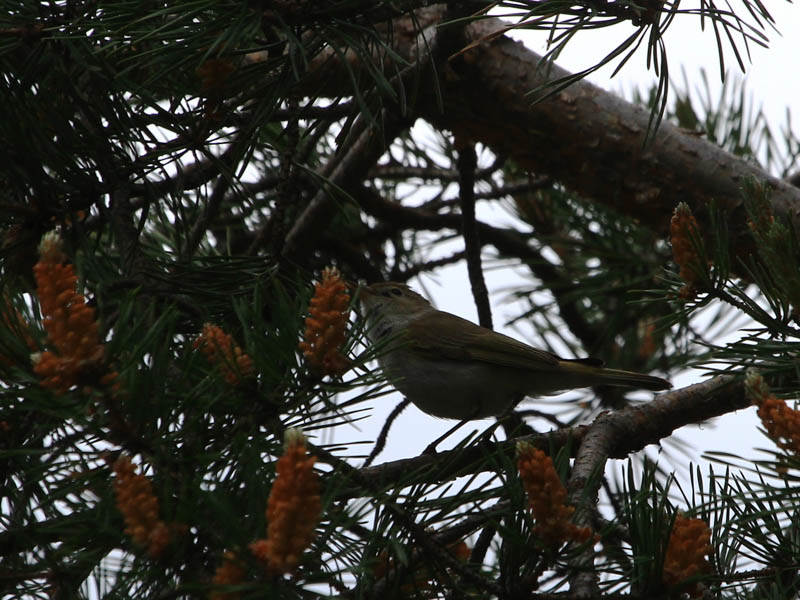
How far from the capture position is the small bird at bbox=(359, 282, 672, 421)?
3238 mm

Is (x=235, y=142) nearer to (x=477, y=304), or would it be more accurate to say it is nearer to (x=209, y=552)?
(x=209, y=552)

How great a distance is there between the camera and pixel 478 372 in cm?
337

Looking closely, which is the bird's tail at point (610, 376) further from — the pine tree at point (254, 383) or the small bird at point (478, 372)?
the pine tree at point (254, 383)

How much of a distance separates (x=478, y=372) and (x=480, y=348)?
0.37 feet

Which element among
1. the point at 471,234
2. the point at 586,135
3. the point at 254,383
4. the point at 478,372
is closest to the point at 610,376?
the point at 478,372

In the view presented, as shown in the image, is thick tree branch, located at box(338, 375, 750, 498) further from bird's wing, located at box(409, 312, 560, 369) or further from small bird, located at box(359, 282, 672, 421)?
bird's wing, located at box(409, 312, 560, 369)

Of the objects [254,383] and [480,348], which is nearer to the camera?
[254,383]

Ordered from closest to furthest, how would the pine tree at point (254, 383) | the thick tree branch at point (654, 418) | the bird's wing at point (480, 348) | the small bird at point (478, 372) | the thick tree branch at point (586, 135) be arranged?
the pine tree at point (254, 383) → the thick tree branch at point (654, 418) → the thick tree branch at point (586, 135) → the small bird at point (478, 372) → the bird's wing at point (480, 348)

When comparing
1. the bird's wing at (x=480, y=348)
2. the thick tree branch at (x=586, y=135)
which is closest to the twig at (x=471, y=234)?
the thick tree branch at (x=586, y=135)

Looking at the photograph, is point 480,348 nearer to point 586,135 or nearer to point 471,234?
point 471,234

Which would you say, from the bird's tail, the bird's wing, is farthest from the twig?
the bird's tail

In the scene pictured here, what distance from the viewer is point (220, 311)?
186cm

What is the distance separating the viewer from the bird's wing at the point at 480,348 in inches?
132

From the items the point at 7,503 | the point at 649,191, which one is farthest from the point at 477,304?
the point at 7,503
